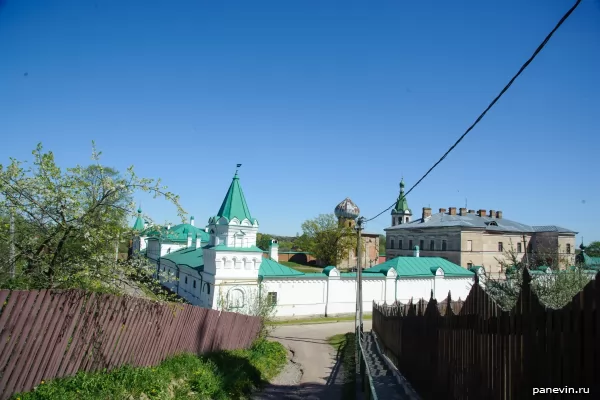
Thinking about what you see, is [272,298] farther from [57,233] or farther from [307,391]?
[57,233]

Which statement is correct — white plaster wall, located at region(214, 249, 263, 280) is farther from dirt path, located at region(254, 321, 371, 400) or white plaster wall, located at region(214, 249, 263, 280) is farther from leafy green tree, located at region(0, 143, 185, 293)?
leafy green tree, located at region(0, 143, 185, 293)

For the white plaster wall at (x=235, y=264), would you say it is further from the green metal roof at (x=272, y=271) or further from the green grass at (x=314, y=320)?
the green grass at (x=314, y=320)

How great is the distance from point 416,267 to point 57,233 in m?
30.4

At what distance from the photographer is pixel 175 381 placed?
29.0ft

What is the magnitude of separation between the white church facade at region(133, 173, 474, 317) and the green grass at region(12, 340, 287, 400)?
875 centimetres

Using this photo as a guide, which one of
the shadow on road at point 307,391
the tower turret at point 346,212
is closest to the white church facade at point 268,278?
the shadow on road at point 307,391

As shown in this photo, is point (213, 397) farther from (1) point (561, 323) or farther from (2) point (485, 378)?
(1) point (561, 323)

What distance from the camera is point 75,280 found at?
7152mm

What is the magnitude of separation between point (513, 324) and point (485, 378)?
3.18 feet

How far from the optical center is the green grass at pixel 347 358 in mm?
11137

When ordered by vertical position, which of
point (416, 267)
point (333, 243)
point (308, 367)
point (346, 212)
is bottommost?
point (308, 367)

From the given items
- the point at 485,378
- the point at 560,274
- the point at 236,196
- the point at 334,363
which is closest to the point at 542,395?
the point at 485,378

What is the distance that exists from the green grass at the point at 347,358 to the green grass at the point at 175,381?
7.85 feet

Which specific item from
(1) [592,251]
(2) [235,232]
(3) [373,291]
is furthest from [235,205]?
(1) [592,251]
